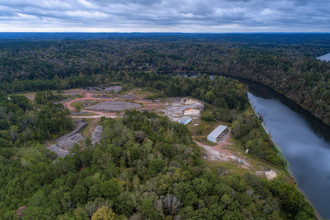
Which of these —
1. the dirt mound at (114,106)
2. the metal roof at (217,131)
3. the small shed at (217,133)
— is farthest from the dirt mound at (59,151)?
the metal roof at (217,131)

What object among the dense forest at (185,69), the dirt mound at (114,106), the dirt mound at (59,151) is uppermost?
the dense forest at (185,69)

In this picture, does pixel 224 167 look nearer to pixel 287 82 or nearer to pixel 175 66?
pixel 287 82

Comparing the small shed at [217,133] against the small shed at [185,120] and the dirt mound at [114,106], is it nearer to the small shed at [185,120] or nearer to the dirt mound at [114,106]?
the small shed at [185,120]

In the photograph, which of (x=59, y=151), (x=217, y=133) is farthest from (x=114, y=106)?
(x=217, y=133)

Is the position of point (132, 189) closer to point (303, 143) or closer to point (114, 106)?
point (114, 106)

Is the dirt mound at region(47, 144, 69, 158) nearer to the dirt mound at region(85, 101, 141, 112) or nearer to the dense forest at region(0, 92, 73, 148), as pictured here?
the dense forest at region(0, 92, 73, 148)

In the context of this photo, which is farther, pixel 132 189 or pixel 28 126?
pixel 28 126

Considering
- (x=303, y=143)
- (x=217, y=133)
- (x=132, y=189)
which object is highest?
(x=132, y=189)
